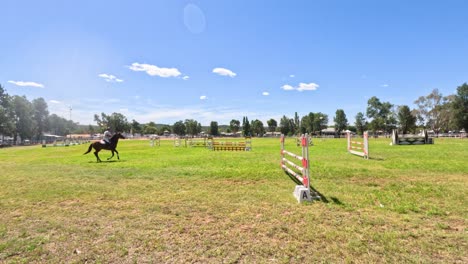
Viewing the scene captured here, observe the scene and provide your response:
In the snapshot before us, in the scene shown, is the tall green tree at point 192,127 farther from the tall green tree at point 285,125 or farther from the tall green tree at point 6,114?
the tall green tree at point 6,114

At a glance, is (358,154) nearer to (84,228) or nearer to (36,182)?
(84,228)

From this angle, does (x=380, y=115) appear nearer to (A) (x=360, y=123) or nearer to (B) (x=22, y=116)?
(A) (x=360, y=123)

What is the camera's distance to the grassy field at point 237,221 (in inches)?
127

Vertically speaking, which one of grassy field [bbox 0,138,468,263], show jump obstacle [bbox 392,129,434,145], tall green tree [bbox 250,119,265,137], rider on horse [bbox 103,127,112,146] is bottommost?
grassy field [bbox 0,138,468,263]

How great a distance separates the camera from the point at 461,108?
6262 centimetres

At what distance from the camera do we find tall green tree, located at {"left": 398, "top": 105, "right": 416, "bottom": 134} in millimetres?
72000

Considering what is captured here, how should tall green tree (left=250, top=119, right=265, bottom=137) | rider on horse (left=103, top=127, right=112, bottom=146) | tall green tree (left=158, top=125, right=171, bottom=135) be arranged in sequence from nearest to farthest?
1. rider on horse (left=103, top=127, right=112, bottom=146)
2. tall green tree (left=250, top=119, right=265, bottom=137)
3. tall green tree (left=158, top=125, right=171, bottom=135)

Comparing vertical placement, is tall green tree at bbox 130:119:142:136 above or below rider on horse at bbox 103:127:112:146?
above

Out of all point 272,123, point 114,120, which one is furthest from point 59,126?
point 272,123

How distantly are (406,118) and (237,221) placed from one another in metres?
87.0

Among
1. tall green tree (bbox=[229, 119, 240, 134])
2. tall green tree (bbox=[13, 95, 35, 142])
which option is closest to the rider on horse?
tall green tree (bbox=[13, 95, 35, 142])

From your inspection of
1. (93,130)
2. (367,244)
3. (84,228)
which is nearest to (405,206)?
(367,244)

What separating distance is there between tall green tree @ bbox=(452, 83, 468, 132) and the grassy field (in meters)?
77.5

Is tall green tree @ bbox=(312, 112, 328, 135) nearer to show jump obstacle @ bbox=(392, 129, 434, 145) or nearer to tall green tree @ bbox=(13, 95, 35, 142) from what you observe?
show jump obstacle @ bbox=(392, 129, 434, 145)
